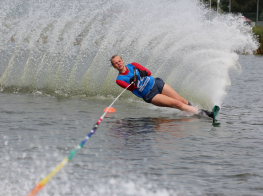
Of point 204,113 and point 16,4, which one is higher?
point 16,4

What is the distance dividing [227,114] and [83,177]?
5364 millimetres

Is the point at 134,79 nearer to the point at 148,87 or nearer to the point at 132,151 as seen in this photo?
the point at 148,87

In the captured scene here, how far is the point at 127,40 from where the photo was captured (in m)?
13.2

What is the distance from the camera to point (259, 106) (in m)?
10.8

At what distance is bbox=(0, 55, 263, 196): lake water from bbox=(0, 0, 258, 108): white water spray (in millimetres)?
2067

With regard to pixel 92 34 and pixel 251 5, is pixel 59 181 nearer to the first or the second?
pixel 92 34

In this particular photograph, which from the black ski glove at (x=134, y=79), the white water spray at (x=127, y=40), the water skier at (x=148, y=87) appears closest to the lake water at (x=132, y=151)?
the water skier at (x=148, y=87)

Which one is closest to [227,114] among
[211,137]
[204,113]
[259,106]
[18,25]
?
[204,113]

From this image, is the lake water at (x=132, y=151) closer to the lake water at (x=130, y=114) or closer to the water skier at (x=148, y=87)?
the lake water at (x=130, y=114)

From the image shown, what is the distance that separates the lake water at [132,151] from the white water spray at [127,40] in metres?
2.07

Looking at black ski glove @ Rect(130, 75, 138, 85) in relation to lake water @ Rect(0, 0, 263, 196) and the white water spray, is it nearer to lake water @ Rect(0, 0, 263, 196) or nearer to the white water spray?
lake water @ Rect(0, 0, 263, 196)

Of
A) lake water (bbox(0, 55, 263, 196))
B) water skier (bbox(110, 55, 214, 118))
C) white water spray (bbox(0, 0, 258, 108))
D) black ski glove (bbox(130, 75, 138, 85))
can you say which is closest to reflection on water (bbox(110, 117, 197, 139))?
lake water (bbox(0, 55, 263, 196))

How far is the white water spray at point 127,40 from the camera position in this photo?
11.4 m

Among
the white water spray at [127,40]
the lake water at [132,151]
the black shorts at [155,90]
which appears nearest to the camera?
the lake water at [132,151]
